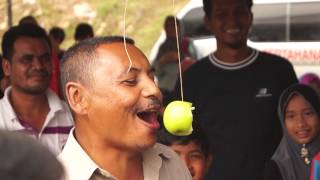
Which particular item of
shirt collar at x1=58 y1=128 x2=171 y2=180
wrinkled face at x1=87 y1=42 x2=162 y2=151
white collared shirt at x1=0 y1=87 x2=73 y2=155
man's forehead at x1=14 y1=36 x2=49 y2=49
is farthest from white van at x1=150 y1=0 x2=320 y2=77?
wrinkled face at x1=87 y1=42 x2=162 y2=151

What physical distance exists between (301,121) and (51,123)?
1218 mm

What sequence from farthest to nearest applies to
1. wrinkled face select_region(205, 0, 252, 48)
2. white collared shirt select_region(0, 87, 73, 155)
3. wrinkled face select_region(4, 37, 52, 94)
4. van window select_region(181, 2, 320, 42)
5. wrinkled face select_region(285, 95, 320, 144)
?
van window select_region(181, 2, 320, 42)
wrinkled face select_region(205, 0, 252, 48)
wrinkled face select_region(4, 37, 52, 94)
wrinkled face select_region(285, 95, 320, 144)
white collared shirt select_region(0, 87, 73, 155)

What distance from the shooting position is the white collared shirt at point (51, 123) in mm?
3719

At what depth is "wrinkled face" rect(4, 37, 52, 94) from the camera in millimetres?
3947

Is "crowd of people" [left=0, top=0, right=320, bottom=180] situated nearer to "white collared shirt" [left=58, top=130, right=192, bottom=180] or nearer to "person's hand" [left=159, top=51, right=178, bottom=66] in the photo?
"white collared shirt" [left=58, top=130, right=192, bottom=180]

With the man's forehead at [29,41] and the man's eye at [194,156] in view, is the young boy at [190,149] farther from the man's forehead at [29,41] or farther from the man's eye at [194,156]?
the man's forehead at [29,41]

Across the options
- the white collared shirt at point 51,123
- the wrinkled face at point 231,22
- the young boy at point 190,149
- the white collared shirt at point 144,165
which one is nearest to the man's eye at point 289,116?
the wrinkled face at point 231,22

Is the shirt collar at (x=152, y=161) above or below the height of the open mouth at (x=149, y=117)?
below

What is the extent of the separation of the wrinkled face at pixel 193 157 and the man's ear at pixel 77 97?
4.24 feet

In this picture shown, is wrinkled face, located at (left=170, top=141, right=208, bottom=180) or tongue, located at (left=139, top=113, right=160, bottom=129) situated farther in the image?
wrinkled face, located at (left=170, top=141, right=208, bottom=180)

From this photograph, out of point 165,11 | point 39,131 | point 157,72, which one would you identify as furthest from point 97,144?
point 165,11

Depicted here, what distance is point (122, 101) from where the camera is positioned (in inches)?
83.4

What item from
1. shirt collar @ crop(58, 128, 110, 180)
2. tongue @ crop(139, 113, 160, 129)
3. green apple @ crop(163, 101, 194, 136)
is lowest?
shirt collar @ crop(58, 128, 110, 180)

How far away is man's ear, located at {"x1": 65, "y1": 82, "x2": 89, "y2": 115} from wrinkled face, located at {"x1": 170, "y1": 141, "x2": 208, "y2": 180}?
50.9 inches
